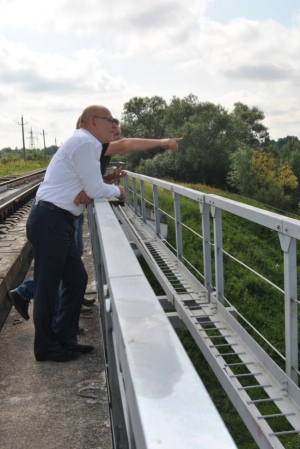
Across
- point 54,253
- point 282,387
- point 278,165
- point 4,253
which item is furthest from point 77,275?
point 278,165

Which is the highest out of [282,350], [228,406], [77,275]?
[77,275]

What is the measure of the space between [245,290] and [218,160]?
169 feet

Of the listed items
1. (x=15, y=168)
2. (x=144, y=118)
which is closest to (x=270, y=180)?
(x=144, y=118)

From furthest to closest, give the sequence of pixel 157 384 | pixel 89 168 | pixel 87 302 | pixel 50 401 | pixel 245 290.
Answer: pixel 245 290
pixel 87 302
pixel 89 168
pixel 50 401
pixel 157 384

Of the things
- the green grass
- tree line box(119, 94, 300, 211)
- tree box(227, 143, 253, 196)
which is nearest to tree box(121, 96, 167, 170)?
tree line box(119, 94, 300, 211)

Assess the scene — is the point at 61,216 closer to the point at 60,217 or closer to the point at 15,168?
the point at 60,217

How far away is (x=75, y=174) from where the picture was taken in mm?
3455

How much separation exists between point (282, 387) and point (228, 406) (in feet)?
17.9

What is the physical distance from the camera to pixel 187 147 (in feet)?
207

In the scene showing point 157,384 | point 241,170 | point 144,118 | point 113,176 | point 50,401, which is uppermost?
point 144,118

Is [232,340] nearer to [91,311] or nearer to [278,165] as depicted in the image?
[91,311]

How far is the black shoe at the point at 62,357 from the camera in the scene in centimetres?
350

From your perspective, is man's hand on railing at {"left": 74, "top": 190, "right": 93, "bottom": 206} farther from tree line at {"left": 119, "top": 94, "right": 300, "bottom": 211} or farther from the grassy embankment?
tree line at {"left": 119, "top": 94, "right": 300, "bottom": 211}

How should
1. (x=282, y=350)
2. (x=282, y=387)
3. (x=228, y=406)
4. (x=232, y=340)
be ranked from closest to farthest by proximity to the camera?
1. (x=282, y=387)
2. (x=232, y=340)
3. (x=228, y=406)
4. (x=282, y=350)
